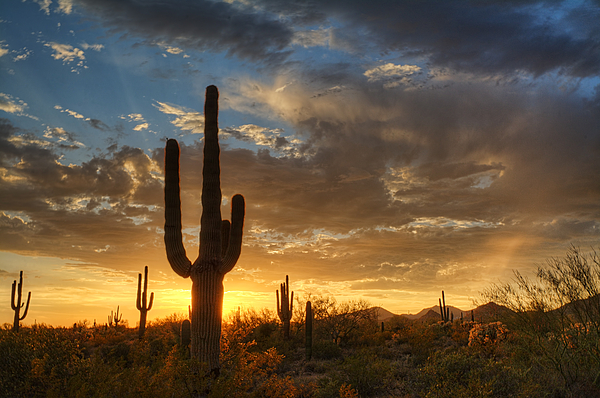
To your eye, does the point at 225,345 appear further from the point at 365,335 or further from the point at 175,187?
the point at 365,335

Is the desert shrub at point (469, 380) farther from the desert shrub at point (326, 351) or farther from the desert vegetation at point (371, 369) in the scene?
the desert shrub at point (326, 351)

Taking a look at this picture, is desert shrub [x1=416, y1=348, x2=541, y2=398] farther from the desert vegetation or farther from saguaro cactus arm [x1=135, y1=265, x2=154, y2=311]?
saguaro cactus arm [x1=135, y1=265, x2=154, y2=311]

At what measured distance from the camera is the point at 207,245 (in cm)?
1092

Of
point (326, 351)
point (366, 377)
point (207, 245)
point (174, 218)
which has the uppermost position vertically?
point (174, 218)

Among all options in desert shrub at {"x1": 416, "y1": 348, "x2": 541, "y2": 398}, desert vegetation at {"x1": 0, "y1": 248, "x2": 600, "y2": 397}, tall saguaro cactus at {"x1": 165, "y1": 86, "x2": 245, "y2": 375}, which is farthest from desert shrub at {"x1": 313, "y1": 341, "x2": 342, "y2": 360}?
tall saguaro cactus at {"x1": 165, "y1": 86, "x2": 245, "y2": 375}

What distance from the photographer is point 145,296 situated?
90.5 ft

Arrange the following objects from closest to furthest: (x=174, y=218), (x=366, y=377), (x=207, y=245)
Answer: (x=207, y=245), (x=174, y=218), (x=366, y=377)

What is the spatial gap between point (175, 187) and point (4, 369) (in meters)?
6.72

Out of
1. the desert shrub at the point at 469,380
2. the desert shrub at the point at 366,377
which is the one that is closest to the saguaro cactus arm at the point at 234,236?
the desert shrub at the point at 366,377

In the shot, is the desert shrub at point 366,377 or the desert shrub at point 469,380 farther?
the desert shrub at point 366,377

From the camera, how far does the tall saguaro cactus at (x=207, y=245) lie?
10.4 metres

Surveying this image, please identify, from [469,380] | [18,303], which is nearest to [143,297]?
[18,303]

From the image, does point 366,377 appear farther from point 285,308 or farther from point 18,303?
point 18,303

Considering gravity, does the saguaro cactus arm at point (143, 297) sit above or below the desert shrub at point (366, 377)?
above
